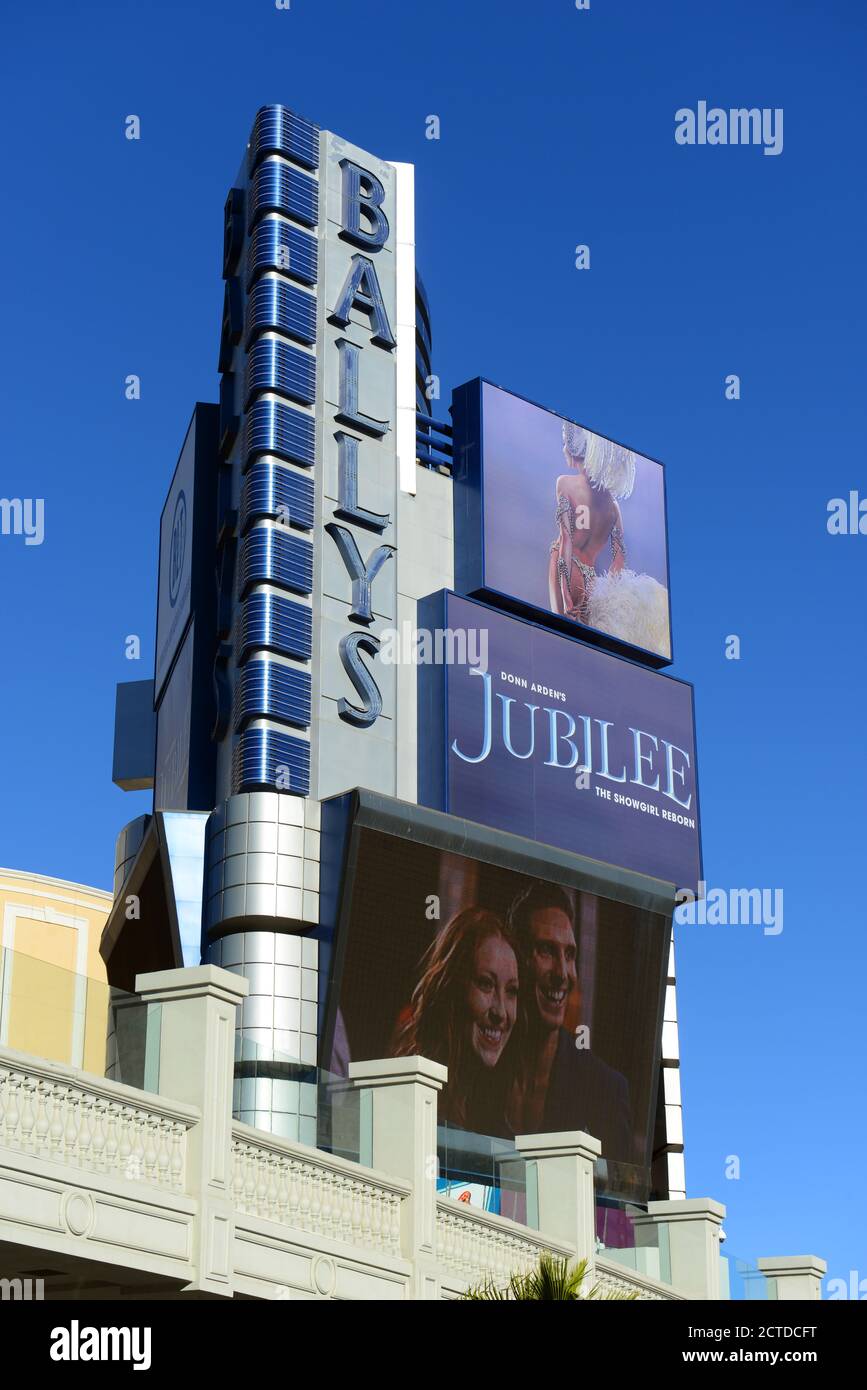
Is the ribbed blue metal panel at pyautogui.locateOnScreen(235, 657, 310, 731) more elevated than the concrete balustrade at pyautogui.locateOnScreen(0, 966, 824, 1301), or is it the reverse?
the ribbed blue metal panel at pyautogui.locateOnScreen(235, 657, 310, 731)

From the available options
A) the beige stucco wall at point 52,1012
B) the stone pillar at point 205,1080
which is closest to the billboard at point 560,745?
the stone pillar at point 205,1080

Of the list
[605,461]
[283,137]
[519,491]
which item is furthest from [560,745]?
[283,137]

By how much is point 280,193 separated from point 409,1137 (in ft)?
93.1

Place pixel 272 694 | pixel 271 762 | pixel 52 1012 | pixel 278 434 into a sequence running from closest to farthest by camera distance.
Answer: pixel 52 1012, pixel 271 762, pixel 272 694, pixel 278 434

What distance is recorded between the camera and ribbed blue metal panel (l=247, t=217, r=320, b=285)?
146 ft

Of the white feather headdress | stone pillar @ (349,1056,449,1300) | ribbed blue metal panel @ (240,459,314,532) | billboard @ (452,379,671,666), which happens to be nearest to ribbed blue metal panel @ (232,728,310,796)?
ribbed blue metal panel @ (240,459,314,532)

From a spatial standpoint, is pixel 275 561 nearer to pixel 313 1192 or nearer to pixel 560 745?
pixel 560 745

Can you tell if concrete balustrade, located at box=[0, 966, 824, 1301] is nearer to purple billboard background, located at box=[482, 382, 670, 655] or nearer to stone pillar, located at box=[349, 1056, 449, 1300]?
stone pillar, located at box=[349, 1056, 449, 1300]

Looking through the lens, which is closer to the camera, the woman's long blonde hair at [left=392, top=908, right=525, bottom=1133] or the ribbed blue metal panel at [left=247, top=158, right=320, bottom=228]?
the woman's long blonde hair at [left=392, top=908, right=525, bottom=1133]

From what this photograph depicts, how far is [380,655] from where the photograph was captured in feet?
143

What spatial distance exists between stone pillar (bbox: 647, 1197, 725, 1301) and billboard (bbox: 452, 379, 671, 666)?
19.9m

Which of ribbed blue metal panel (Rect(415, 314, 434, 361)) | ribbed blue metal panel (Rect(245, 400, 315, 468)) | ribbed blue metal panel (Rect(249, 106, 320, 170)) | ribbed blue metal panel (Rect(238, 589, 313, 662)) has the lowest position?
ribbed blue metal panel (Rect(238, 589, 313, 662))

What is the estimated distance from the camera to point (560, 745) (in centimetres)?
4669
